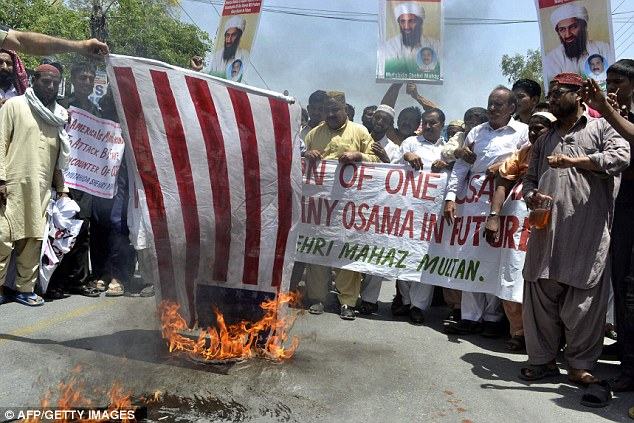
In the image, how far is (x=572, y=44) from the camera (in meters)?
6.84

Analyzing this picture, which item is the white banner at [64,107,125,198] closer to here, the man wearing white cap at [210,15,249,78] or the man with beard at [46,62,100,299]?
the man with beard at [46,62,100,299]

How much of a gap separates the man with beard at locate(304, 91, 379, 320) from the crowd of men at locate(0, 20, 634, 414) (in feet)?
0.05

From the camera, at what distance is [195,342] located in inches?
167

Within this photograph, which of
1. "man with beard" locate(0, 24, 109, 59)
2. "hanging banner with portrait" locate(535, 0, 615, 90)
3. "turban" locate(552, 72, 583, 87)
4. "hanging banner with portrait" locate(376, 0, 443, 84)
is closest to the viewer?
"man with beard" locate(0, 24, 109, 59)

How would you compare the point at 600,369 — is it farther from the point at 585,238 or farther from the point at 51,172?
the point at 51,172

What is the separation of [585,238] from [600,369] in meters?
1.22

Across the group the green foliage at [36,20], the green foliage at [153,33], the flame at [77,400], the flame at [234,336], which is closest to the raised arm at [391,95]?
the green foliage at [153,33]

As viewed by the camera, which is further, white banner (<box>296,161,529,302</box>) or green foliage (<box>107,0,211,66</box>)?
green foliage (<box>107,0,211,66</box>)

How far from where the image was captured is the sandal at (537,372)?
4141 mm

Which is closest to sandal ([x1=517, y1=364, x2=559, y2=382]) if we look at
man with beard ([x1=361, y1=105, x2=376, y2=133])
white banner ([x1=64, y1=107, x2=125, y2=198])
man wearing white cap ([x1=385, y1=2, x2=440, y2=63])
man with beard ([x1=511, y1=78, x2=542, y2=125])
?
man with beard ([x1=511, y1=78, x2=542, y2=125])

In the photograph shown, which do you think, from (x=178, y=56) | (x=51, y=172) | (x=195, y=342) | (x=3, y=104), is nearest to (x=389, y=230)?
(x=195, y=342)

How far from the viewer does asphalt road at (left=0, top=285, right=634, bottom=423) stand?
3.29 meters

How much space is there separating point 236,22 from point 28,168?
4187 millimetres

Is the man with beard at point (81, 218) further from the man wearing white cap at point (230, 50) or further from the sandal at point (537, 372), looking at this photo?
the sandal at point (537, 372)
